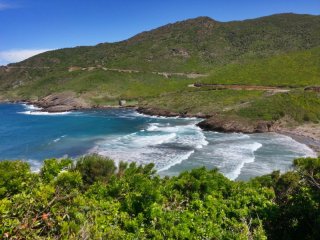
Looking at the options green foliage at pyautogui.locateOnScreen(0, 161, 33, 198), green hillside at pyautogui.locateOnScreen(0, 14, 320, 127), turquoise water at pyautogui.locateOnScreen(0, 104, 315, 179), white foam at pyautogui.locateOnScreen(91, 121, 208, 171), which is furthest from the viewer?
green hillside at pyautogui.locateOnScreen(0, 14, 320, 127)

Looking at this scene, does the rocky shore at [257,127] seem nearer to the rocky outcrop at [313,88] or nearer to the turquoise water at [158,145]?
the turquoise water at [158,145]

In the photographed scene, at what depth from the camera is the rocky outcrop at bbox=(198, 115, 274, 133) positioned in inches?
2712

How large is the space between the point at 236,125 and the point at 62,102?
230ft

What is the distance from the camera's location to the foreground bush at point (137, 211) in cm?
1071

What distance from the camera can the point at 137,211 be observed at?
15.7m

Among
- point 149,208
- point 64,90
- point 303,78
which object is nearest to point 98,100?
point 64,90

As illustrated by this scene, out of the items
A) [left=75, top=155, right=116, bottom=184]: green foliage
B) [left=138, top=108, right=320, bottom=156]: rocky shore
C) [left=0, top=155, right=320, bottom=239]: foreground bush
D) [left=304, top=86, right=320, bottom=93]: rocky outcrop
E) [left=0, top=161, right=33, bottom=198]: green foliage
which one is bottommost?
[left=138, top=108, right=320, bottom=156]: rocky shore

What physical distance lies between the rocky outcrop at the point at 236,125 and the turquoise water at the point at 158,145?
275cm

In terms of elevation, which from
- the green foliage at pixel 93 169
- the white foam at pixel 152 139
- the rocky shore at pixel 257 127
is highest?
the green foliage at pixel 93 169

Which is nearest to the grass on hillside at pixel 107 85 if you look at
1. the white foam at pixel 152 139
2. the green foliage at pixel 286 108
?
the green foliage at pixel 286 108

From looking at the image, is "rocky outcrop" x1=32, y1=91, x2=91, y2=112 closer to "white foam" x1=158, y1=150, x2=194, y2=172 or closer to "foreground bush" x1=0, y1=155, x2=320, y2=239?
"white foam" x1=158, y1=150, x2=194, y2=172

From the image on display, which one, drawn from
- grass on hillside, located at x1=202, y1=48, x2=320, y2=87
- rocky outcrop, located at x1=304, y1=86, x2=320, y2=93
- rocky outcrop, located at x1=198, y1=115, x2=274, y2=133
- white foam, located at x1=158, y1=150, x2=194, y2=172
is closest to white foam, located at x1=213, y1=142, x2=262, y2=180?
white foam, located at x1=158, y1=150, x2=194, y2=172

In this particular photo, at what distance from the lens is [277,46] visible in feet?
513

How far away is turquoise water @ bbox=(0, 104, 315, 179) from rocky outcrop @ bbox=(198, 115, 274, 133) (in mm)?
2747
